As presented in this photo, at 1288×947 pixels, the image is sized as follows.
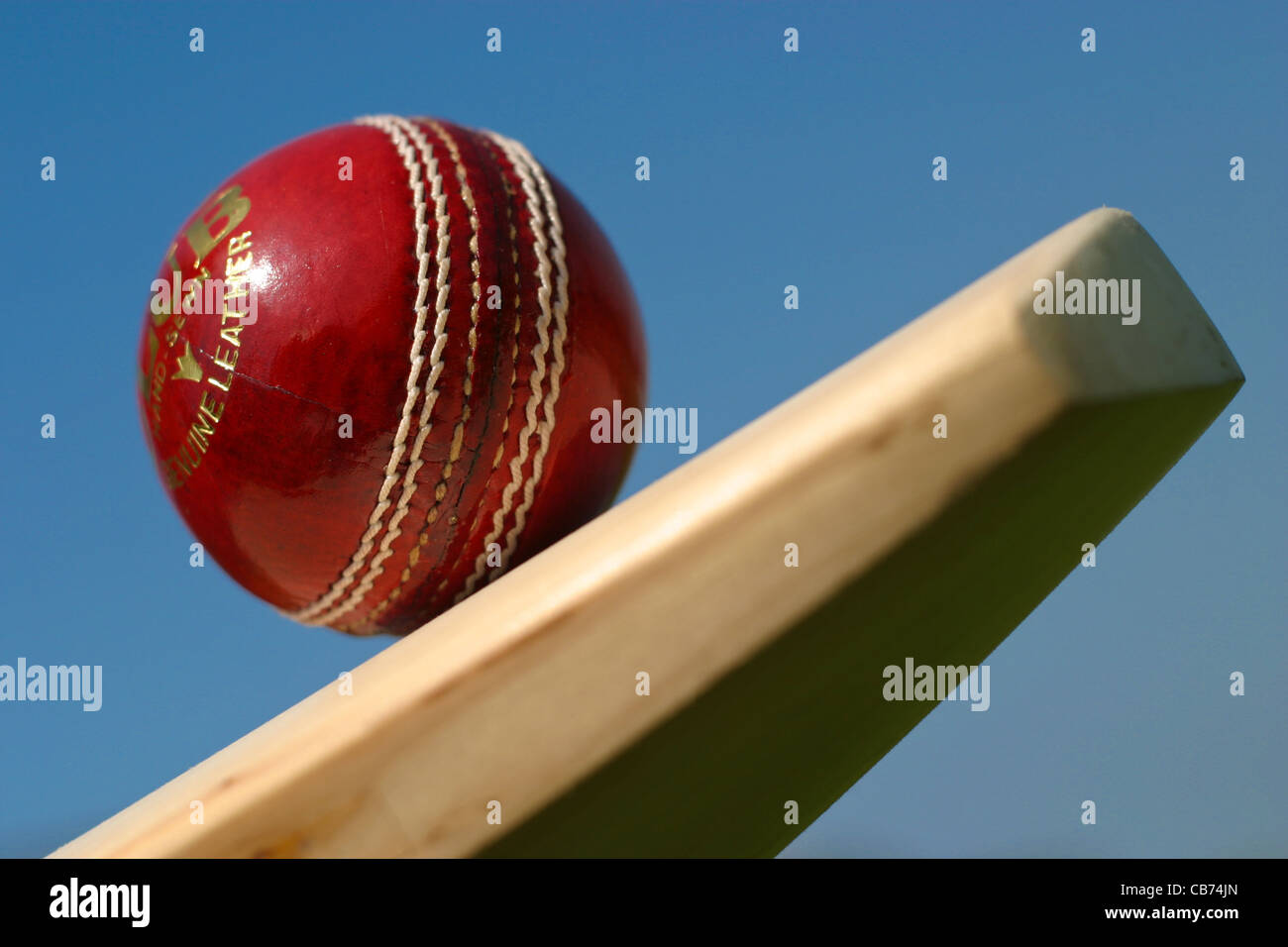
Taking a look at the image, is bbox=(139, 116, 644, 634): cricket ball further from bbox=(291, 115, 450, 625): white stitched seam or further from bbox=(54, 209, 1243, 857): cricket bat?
bbox=(54, 209, 1243, 857): cricket bat

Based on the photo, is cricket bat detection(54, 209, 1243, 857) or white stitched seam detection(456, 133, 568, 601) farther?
white stitched seam detection(456, 133, 568, 601)

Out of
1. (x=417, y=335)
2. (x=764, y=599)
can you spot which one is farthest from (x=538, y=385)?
(x=764, y=599)

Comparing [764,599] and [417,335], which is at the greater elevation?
[417,335]

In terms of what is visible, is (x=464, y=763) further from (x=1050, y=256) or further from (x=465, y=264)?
(x=1050, y=256)

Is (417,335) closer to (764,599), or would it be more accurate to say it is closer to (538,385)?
(538,385)

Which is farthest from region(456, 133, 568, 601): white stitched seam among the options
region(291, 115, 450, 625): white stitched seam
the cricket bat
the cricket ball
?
the cricket bat

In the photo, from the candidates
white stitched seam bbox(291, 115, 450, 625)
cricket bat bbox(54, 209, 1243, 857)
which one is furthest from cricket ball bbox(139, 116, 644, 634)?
cricket bat bbox(54, 209, 1243, 857)
